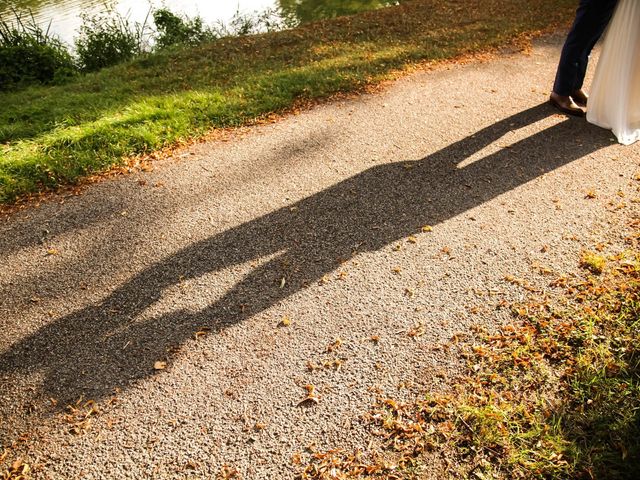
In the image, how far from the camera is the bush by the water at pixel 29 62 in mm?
8016

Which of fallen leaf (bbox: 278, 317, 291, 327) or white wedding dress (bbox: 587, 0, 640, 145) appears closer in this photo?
fallen leaf (bbox: 278, 317, 291, 327)

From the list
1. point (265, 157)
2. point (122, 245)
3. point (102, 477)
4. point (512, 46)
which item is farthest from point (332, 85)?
point (102, 477)

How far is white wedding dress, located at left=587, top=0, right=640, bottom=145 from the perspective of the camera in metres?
4.45

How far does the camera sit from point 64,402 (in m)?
2.65

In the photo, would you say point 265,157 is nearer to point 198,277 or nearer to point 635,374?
point 198,277

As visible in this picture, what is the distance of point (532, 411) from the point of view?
242 cm

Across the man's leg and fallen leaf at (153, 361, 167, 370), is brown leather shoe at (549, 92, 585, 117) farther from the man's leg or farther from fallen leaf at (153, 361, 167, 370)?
fallen leaf at (153, 361, 167, 370)

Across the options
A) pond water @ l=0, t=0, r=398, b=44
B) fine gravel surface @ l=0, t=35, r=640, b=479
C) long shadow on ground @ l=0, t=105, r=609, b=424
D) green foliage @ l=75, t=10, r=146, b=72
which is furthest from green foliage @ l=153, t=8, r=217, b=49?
long shadow on ground @ l=0, t=105, r=609, b=424

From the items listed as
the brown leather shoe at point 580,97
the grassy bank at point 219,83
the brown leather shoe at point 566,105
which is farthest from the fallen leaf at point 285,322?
the brown leather shoe at point 580,97

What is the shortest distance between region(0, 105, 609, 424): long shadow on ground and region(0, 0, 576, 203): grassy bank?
2.11m

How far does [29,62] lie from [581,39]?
9.14m

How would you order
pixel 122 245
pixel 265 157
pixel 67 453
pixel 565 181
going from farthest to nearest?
pixel 265 157, pixel 565 181, pixel 122 245, pixel 67 453

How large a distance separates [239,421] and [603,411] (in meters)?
2.00

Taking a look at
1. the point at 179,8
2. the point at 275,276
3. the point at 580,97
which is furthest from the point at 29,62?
the point at 580,97
